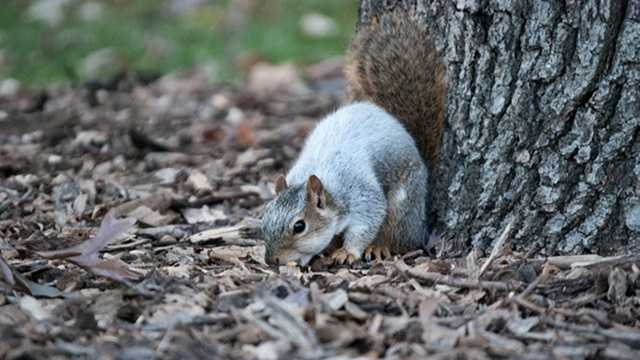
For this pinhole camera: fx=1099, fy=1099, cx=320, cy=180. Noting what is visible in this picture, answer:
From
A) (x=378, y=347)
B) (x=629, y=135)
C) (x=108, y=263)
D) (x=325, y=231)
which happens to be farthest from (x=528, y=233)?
(x=108, y=263)

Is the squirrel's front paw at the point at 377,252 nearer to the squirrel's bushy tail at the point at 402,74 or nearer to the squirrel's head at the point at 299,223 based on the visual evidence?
the squirrel's head at the point at 299,223

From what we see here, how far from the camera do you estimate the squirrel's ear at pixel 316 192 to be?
12.3 ft

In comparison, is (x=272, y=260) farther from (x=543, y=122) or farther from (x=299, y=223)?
(x=543, y=122)

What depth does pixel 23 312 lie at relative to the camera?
304 centimetres

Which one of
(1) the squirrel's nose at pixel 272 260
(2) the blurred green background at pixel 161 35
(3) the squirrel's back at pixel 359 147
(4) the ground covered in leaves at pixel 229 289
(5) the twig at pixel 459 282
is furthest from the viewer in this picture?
(2) the blurred green background at pixel 161 35

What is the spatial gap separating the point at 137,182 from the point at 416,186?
1.45 m

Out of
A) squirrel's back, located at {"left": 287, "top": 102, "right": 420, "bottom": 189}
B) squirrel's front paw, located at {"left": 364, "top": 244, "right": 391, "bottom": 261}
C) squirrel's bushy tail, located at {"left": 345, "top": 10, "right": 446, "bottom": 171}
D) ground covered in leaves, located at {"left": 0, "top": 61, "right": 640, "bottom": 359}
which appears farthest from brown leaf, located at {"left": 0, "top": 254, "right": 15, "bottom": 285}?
squirrel's bushy tail, located at {"left": 345, "top": 10, "right": 446, "bottom": 171}

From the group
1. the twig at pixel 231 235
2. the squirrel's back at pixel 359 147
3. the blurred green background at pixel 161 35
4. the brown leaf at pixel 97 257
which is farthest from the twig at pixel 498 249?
the blurred green background at pixel 161 35

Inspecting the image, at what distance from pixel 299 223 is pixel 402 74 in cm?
70

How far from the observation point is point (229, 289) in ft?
10.5

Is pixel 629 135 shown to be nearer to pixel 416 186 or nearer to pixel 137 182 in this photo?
pixel 416 186

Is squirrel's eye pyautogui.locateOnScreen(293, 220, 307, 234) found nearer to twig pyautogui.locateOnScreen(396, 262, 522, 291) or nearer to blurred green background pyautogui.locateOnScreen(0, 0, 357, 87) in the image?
twig pyautogui.locateOnScreen(396, 262, 522, 291)

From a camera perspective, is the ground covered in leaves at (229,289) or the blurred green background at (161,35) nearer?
the ground covered in leaves at (229,289)

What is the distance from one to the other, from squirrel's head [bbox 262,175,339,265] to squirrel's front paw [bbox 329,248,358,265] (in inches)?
2.3
